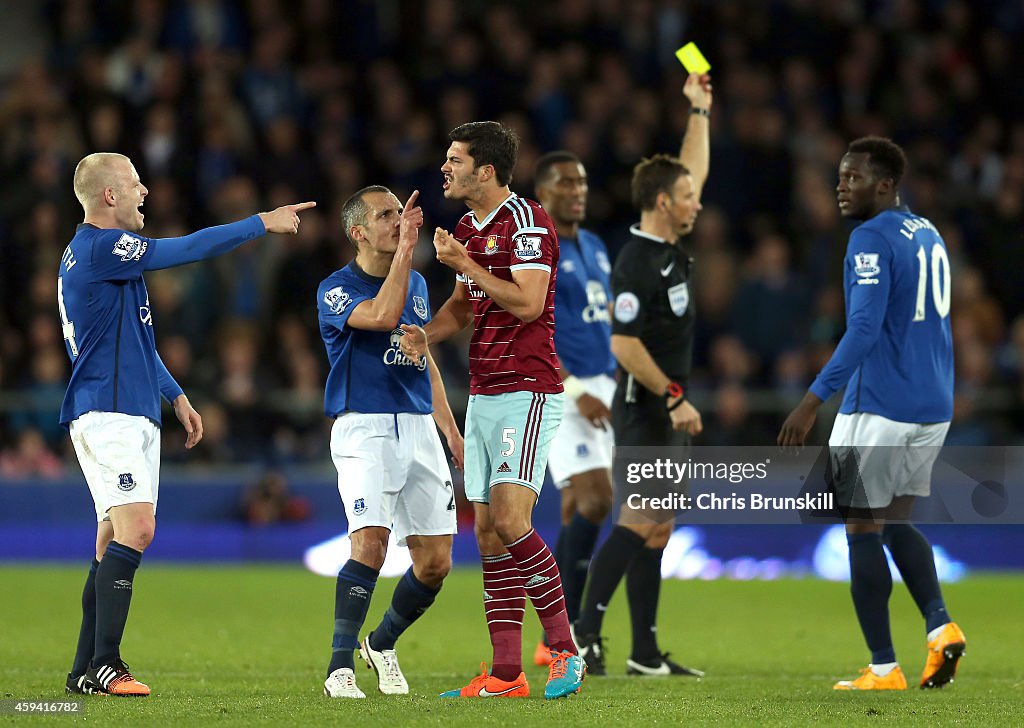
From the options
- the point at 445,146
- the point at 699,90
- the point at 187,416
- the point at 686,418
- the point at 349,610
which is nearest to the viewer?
the point at 349,610

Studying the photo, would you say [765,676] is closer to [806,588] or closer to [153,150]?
[806,588]

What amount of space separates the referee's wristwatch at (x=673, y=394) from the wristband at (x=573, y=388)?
81 centimetres

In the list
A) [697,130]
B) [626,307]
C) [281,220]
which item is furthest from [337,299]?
[697,130]

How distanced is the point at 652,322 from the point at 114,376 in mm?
2951

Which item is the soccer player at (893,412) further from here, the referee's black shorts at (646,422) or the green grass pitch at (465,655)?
the referee's black shorts at (646,422)

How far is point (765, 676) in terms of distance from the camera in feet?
26.5

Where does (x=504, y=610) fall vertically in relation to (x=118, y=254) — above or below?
below

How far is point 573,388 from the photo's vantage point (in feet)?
29.4

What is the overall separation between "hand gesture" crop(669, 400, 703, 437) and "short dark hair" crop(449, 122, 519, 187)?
1793 mm

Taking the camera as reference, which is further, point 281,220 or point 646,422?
point 646,422

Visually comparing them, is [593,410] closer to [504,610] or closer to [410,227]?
[504,610]

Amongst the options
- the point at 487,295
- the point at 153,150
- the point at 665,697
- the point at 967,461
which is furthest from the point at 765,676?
the point at 153,150

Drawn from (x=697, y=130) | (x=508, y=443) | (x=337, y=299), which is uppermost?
(x=697, y=130)

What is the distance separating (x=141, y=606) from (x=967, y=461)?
753 cm
